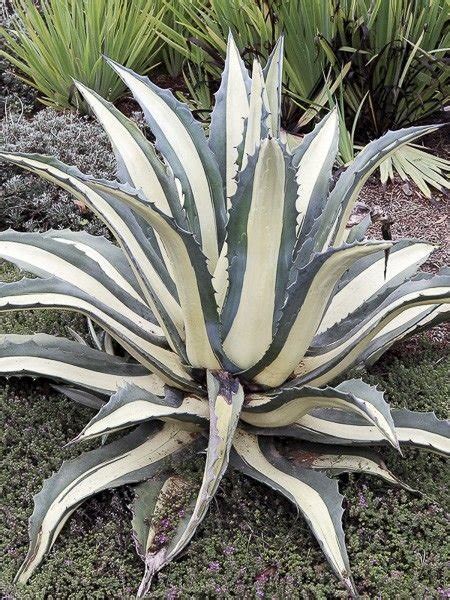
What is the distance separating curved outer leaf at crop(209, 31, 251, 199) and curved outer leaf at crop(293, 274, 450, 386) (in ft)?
1.61

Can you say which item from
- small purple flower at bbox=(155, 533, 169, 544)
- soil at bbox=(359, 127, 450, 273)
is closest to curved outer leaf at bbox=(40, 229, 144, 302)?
small purple flower at bbox=(155, 533, 169, 544)

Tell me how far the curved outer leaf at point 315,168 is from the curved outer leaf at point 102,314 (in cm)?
48

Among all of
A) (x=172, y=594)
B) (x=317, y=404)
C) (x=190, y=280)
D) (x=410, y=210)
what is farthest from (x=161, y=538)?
(x=410, y=210)

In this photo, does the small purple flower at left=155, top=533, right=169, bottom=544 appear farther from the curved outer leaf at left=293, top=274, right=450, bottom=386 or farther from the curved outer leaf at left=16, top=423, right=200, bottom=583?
the curved outer leaf at left=293, top=274, right=450, bottom=386

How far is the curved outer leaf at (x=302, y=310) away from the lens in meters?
1.50

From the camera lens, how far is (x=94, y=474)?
1.83 meters

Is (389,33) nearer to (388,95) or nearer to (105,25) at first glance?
(388,95)

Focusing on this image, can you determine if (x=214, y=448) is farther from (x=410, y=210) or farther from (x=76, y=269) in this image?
(x=410, y=210)

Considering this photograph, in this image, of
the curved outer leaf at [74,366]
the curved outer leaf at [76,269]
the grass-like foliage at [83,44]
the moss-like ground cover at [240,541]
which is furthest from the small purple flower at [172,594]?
the grass-like foliage at [83,44]

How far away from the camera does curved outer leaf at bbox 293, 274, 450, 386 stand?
5.51 ft

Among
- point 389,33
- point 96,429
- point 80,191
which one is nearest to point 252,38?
point 389,33

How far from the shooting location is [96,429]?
5.24ft

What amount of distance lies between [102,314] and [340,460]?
705 millimetres

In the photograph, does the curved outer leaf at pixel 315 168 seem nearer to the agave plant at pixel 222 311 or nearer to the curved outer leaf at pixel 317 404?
the agave plant at pixel 222 311
